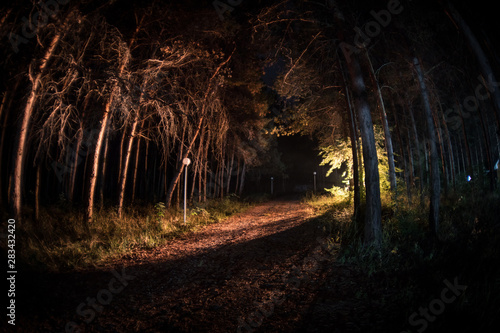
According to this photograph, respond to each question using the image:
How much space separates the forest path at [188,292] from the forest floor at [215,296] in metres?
0.01

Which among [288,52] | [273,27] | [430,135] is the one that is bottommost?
[430,135]

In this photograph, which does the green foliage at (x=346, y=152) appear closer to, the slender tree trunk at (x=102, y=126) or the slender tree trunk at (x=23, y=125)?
the slender tree trunk at (x=102, y=126)

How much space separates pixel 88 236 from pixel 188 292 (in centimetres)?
494

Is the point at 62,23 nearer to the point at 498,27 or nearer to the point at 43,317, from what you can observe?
the point at 43,317

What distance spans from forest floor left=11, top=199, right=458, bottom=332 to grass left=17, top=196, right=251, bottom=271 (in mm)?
565

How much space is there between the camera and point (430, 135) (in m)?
6.37

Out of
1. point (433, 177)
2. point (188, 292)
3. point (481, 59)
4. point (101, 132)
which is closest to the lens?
point (188, 292)

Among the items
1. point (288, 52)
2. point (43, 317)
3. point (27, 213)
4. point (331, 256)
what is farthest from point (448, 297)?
Answer: point (27, 213)

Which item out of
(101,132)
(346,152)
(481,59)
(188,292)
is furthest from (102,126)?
(346,152)

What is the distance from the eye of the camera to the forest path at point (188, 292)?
3113mm

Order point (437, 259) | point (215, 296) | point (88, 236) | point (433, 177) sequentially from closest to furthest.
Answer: point (215, 296) < point (437, 259) < point (433, 177) < point (88, 236)

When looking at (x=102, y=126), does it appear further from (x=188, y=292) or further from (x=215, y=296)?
(x=215, y=296)

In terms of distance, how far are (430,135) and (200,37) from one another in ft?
28.8

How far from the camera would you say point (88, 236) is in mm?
7027
